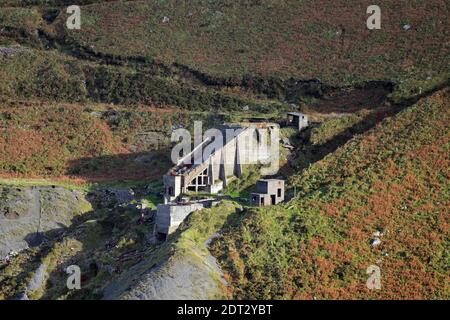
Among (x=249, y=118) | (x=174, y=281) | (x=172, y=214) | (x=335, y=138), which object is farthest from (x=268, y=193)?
(x=249, y=118)

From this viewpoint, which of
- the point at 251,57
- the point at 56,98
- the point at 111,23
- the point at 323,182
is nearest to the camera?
the point at 323,182

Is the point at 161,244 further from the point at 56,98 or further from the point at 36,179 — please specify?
the point at 56,98

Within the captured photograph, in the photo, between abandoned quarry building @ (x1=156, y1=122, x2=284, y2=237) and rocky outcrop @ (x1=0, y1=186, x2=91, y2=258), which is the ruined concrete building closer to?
abandoned quarry building @ (x1=156, y1=122, x2=284, y2=237)

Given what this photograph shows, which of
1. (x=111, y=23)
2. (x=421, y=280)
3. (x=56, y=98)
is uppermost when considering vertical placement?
(x=111, y=23)

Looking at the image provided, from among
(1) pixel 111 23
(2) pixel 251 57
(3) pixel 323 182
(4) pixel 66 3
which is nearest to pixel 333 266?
(3) pixel 323 182

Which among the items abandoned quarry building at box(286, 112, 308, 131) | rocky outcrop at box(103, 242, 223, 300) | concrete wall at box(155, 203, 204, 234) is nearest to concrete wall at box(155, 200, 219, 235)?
concrete wall at box(155, 203, 204, 234)

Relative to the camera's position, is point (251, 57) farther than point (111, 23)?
No

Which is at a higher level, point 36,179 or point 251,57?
point 251,57

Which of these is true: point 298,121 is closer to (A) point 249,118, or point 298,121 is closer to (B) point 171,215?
(A) point 249,118
